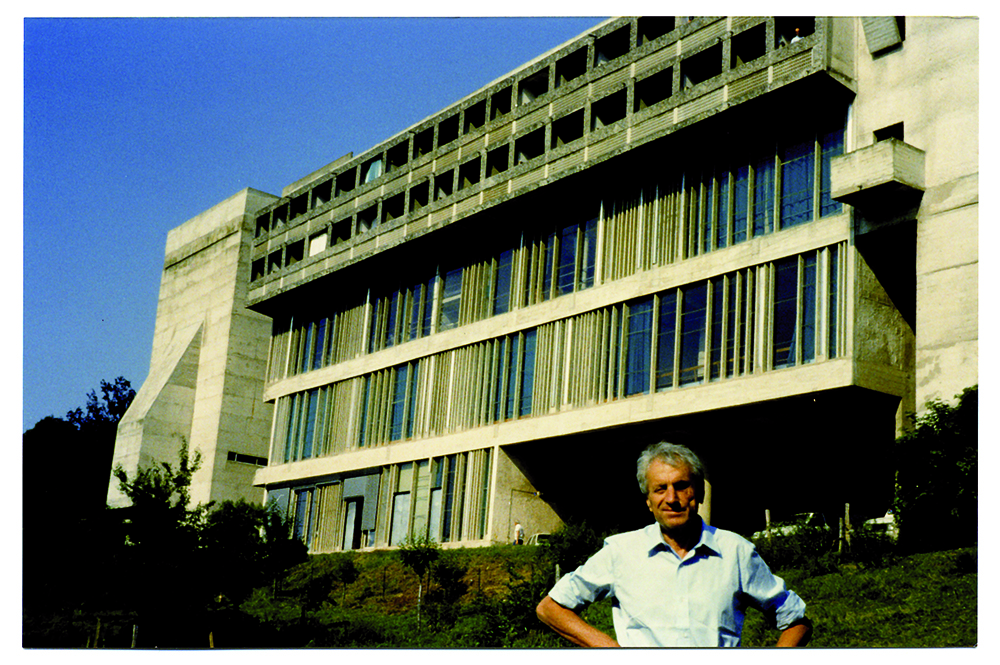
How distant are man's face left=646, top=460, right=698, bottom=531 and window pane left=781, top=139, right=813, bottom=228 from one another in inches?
920

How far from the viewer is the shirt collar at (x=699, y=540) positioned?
A: 251 inches

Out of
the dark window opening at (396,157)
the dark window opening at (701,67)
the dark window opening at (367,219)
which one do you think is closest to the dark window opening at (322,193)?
the dark window opening at (367,219)

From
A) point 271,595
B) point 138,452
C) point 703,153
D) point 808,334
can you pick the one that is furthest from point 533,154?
point 138,452

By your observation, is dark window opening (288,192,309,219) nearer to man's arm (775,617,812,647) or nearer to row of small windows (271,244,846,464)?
row of small windows (271,244,846,464)

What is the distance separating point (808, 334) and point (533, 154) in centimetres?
1262

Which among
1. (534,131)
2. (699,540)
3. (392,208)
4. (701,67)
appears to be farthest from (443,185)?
(699,540)

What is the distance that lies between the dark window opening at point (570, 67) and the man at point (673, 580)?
1202 inches

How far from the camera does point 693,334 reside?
3052cm

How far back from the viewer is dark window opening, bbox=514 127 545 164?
36.5 meters

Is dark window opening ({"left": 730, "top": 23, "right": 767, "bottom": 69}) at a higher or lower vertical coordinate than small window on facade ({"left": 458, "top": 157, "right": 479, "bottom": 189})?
higher

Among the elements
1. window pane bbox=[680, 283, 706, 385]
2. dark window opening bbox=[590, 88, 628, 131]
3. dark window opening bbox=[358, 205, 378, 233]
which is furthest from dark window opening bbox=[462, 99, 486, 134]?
window pane bbox=[680, 283, 706, 385]

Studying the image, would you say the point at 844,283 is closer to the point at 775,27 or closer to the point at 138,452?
the point at 775,27

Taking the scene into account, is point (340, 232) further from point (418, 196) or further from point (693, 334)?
point (693, 334)

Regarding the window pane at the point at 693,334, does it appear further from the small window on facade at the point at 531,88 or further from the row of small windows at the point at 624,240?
the small window on facade at the point at 531,88
